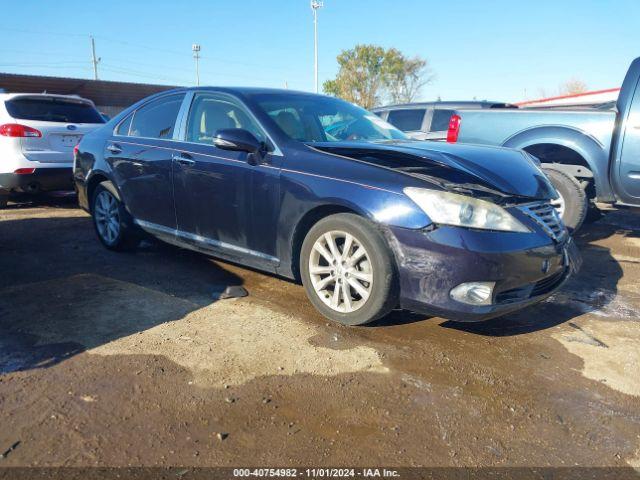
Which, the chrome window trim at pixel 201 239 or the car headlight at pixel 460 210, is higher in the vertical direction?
the car headlight at pixel 460 210

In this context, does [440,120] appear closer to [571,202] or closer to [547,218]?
[571,202]

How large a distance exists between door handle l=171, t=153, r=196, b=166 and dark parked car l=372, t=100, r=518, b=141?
493 centimetres

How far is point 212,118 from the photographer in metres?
4.32

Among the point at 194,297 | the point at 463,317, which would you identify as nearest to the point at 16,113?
the point at 194,297

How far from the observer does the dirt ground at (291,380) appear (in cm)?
228

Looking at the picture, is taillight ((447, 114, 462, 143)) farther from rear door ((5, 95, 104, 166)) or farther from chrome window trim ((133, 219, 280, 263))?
rear door ((5, 95, 104, 166))

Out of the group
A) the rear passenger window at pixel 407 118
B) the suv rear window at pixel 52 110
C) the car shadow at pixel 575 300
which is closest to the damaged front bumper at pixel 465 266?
the car shadow at pixel 575 300

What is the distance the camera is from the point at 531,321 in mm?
3752

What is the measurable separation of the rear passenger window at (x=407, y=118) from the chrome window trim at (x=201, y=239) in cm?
531

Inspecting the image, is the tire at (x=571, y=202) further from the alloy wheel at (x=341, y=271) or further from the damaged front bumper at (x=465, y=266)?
the alloy wheel at (x=341, y=271)

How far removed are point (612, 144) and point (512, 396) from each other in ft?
13.8

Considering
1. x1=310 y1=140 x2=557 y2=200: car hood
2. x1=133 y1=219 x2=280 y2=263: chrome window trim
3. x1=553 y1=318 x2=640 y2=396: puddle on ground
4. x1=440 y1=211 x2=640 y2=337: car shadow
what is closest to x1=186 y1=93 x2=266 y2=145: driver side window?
x1=310 y1=140 x2=557 y2=200: car hood

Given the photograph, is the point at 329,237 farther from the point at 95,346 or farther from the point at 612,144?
the point at 612,144

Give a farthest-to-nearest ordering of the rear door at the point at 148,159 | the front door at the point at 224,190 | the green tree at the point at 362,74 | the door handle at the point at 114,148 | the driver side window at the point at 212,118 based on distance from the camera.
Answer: the green tree at the point at 362,74, the door handle at the point at 114,148, the rear door at the point at 148,159, the driver side window at the point at 212,118, the front door at the point at 224,190
